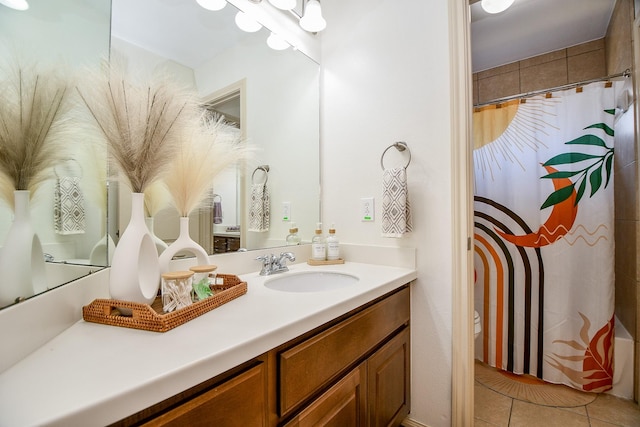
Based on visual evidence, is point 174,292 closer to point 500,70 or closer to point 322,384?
point 322,384

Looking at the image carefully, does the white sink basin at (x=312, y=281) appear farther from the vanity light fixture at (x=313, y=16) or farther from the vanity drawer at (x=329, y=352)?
the vanity light fixture at (x=313, y=16)

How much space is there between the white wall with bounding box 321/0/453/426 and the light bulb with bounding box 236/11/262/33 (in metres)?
0.49

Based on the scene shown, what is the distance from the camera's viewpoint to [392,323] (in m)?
1.19

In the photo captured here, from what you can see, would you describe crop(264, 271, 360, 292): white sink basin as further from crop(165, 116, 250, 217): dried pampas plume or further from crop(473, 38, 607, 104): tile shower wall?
crop(473, 38, 607, 104): tile shower wall

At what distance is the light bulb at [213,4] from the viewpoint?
3.92 feet

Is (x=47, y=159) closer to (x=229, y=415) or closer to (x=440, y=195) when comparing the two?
(x=229, y=415)

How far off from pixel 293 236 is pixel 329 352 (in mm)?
832

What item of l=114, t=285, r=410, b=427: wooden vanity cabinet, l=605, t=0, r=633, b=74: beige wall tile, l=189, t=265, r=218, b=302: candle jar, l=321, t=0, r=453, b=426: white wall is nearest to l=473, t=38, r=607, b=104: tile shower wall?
l=605, t=0, r=633, b=74: beige wall tile

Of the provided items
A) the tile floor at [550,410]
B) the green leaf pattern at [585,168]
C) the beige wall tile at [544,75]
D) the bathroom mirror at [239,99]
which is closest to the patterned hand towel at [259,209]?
the bathroom mirror at [239,99]

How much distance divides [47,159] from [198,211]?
1.73 ft

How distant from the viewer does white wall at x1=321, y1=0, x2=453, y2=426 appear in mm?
1304

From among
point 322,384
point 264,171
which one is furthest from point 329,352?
point 264,171

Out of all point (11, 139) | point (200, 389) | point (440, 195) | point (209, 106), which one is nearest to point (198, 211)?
point (209, 106)

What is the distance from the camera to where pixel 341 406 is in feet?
2.87
